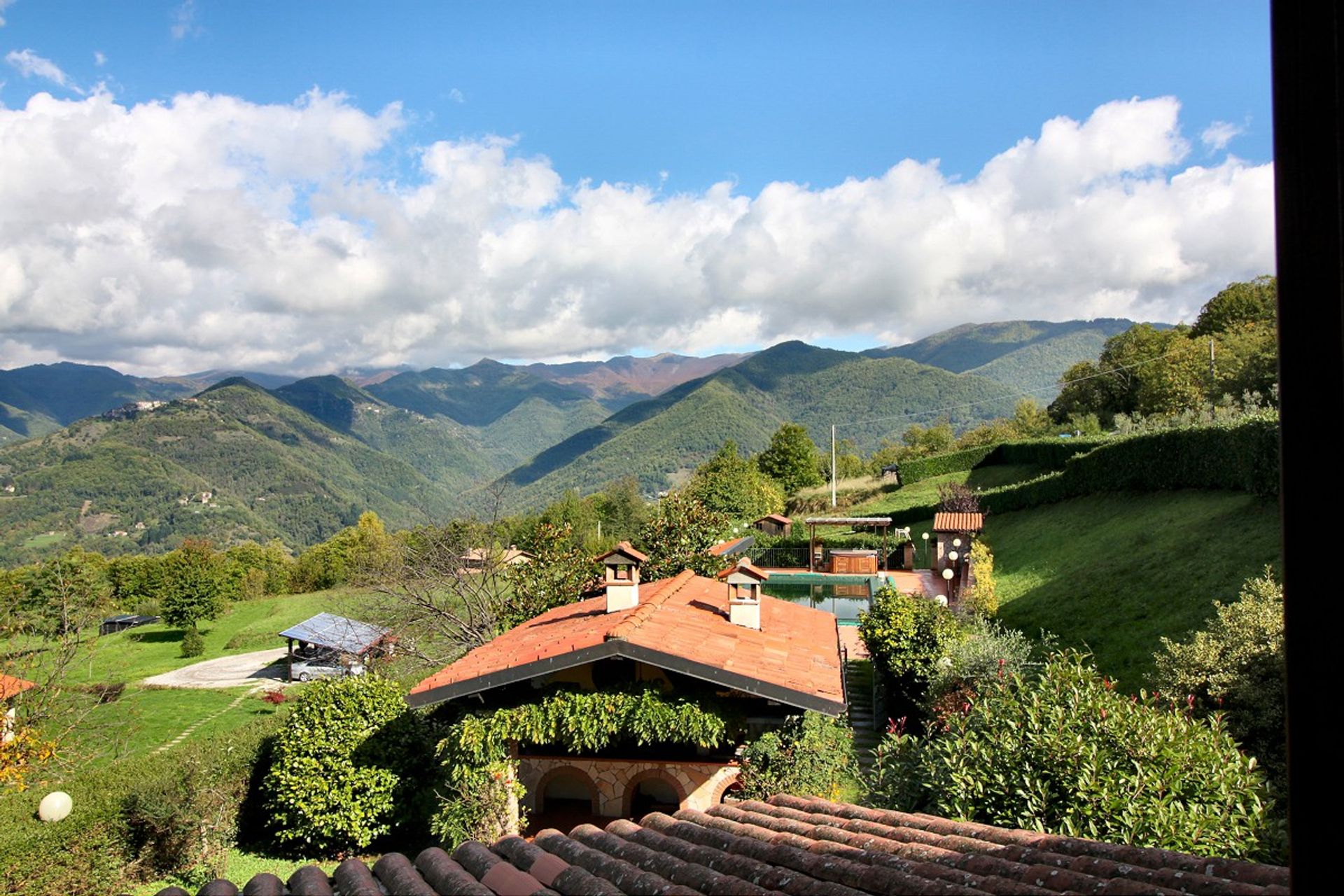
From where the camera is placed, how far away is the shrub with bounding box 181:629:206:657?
38.0m

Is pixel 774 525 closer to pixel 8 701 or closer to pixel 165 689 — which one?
pixel 165 689

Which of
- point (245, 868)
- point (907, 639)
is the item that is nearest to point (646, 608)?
point (907, 639)

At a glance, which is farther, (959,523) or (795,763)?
(959,523)

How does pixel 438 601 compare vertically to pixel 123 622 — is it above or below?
above

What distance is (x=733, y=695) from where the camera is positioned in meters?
10.2

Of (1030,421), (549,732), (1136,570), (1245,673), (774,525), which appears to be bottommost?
(774,525)

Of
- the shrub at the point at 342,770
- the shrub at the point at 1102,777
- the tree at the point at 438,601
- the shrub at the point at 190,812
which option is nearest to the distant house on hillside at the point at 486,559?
the tree at the point at 438,601

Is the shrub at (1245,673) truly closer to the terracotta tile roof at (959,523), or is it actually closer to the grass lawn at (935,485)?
the terracotta tile roof at (959,523)

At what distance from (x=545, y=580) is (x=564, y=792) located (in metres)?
8.07

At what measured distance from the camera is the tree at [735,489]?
4375 centimetres

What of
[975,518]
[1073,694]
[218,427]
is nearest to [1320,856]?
[1073,694]

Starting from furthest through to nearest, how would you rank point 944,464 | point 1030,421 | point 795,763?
point 1030,421 < point 944,464 < point 795,763

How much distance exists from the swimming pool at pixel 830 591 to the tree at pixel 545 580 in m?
8.39

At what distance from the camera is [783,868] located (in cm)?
371
